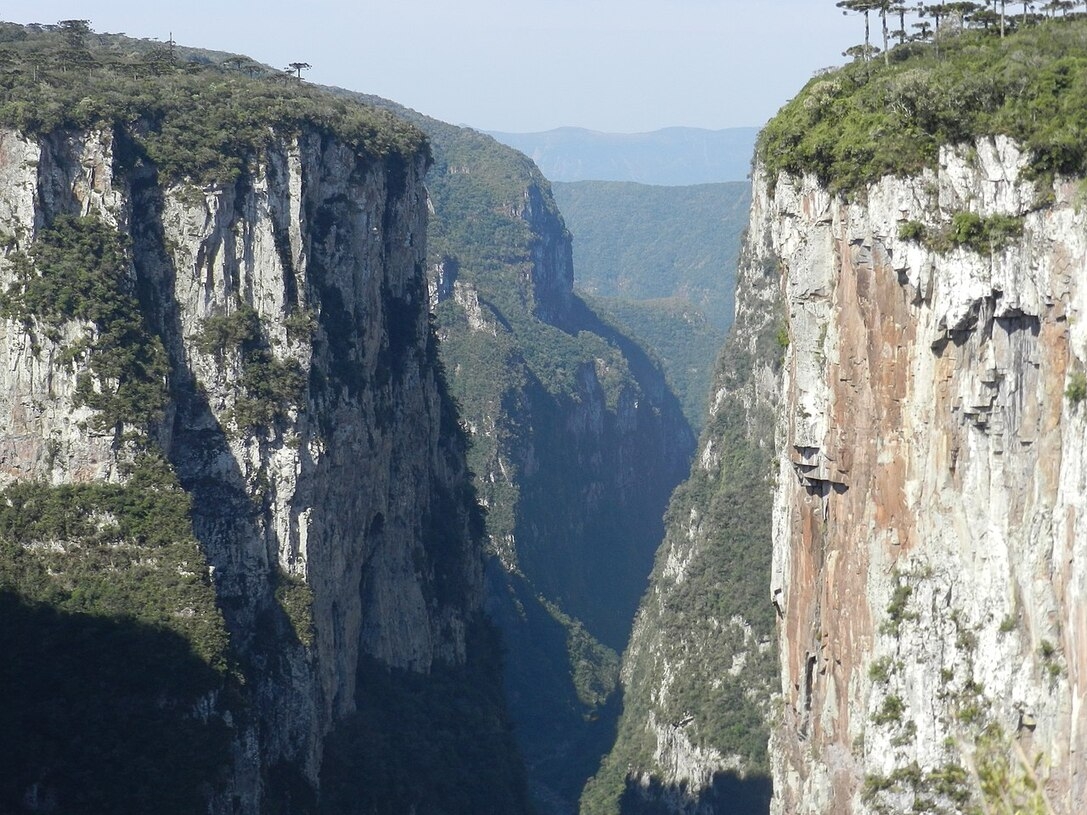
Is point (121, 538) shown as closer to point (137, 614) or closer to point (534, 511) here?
point (137, 614)

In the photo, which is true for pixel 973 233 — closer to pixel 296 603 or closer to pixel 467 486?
pixel 296 603

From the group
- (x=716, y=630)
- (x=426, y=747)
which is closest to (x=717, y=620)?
(x=716, y=630)

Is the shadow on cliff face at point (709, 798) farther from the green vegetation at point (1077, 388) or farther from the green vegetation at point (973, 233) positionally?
the green vegetation at point (1077, 388)

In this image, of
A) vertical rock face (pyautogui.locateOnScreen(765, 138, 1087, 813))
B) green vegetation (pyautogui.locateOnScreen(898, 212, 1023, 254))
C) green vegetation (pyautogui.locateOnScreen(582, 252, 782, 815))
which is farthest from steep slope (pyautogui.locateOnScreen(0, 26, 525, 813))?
green vegetation (pyautogui.locateOnScreen(898, 212, 1023, 254))

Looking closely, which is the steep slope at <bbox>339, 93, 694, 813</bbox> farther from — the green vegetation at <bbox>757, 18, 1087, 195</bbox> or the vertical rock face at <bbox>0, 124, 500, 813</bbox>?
the green vegetation at <bbox>757, 18, 1087, 195</bbox>

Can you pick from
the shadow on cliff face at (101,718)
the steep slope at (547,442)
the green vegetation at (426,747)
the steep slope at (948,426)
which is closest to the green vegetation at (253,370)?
the shadow on cliff face at (101,718)
